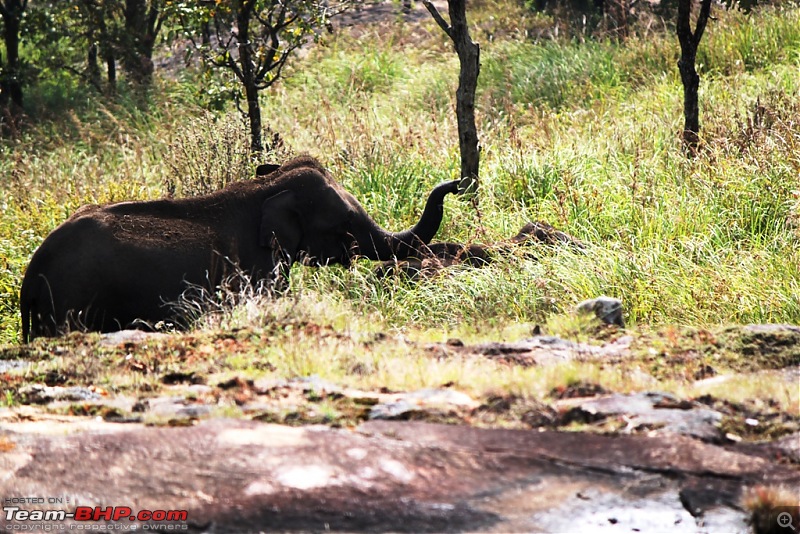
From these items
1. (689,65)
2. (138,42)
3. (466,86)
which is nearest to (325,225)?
(466,86)

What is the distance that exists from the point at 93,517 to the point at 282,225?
5.53 metres

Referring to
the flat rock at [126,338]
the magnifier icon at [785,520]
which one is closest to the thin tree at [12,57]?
the flat rock at [126,338]

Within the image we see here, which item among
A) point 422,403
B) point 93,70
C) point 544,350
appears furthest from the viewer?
point 93,70

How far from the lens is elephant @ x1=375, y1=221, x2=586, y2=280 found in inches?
373

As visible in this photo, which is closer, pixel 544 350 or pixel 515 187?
pixel 544 350

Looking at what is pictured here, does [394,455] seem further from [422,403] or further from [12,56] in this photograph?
[12,56]

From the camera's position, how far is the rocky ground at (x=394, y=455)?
13.6 feet

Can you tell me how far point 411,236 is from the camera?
10234 mm

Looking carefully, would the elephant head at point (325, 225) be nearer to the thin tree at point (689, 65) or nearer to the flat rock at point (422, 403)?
the thin tree at point (689, 65)

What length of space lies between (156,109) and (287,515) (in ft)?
47.7

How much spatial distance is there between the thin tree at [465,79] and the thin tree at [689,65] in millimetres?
2142

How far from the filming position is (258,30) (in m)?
19.3

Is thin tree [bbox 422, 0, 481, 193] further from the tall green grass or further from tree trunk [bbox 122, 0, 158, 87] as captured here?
tree trunk [bbox 122, 0, 158, 87]

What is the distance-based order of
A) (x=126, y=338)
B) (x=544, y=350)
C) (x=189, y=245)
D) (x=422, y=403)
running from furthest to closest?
1. (x=189, y=245)
2. (x=126, y=338)
3. (x=544, y=350)
4. (x=422, y=403)
